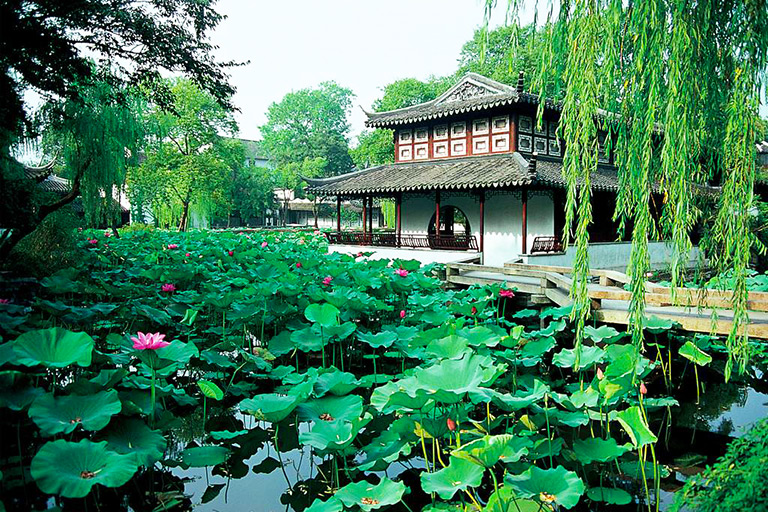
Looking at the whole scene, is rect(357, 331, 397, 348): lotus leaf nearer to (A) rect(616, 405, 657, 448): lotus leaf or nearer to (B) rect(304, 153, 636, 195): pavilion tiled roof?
(A) rect(616, 405, 657, 448): lotus leaf

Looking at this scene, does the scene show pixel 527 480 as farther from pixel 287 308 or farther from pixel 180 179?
pixel 180 179

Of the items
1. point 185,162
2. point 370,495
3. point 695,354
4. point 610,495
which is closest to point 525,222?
point 695,354

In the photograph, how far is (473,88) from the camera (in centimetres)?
1398

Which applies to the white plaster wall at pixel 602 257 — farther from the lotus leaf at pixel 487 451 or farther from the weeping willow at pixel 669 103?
the lotus leaf at pixel 487 451

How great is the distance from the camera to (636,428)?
238cm

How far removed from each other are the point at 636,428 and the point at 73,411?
2.46 meters

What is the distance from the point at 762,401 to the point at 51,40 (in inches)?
296

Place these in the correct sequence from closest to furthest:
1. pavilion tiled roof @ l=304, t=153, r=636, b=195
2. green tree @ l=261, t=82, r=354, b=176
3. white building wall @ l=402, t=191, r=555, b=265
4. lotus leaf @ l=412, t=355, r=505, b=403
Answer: lotus leaf @ l=412, t=355, r=505, b=403, pavilion tiled roof @ l=304, t=153, r=636, b=195, white building wall @ l=402, t=191, r=555, b=265, green tree @ l=261, t=82, r=354, b=176

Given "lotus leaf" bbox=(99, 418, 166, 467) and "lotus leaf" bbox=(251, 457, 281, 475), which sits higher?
"lotus leaf" bbox=(99, 418, 166, 467)

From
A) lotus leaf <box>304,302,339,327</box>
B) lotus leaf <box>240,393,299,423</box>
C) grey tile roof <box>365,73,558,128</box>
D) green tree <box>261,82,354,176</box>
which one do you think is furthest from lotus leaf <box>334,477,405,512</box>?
green tree <box>261,82,354,176</box>

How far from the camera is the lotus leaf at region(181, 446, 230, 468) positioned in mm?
2803

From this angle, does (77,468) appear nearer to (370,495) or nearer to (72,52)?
(370,495)

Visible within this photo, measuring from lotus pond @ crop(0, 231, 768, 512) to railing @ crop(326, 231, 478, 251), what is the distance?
7772 mm

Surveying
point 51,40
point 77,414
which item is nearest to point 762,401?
point 77,414
